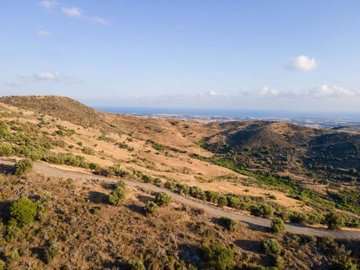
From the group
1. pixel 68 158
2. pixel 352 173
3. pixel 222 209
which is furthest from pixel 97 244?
pixel 352 173

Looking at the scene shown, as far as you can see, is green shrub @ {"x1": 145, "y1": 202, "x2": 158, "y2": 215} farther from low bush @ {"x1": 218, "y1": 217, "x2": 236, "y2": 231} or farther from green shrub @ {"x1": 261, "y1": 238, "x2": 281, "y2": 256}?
green shrub @ {"x1": 261, "y1": 238, "x2": 281, "y2": 256}

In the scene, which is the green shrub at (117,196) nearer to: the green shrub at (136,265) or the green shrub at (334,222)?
the green shrub at (136,265)

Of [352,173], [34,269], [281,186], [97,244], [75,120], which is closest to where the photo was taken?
[34,269]

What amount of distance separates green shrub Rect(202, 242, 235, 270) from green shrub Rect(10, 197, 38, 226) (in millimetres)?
11383

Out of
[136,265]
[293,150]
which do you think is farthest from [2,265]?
[293,150]

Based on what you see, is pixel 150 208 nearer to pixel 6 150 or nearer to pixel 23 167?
pixel 23 167

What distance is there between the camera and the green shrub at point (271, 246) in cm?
2355

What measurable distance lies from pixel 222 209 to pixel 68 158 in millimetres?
16914

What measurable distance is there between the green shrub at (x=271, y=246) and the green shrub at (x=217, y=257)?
2640 mm

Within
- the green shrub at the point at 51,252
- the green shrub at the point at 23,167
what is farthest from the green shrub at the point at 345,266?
the green shrub at the point at 23,167

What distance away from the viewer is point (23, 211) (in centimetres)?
2280

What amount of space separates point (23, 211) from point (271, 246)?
648 inches

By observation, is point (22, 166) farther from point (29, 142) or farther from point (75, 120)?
point (75, 120)

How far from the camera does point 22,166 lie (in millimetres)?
28172
